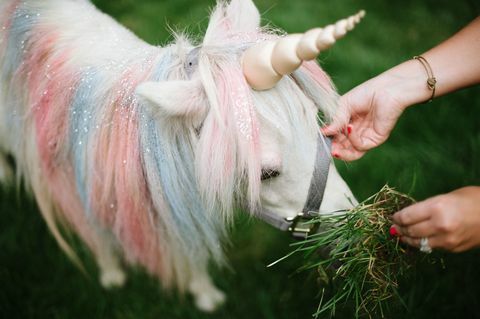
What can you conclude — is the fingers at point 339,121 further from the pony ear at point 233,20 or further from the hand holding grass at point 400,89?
the pony ear at point 233,20

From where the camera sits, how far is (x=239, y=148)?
1173 mm

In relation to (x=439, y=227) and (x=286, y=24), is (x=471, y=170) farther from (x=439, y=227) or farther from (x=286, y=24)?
(x=286, y=24)

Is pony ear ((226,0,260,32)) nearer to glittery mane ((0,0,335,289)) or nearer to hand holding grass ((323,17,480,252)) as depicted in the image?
glittery mane ((0,0,335,289))

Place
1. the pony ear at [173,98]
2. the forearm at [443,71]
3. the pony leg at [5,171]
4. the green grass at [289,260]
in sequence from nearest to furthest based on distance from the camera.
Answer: the pony ear at [173,98]
the forearm at [443,71]
the green grass at [289,260]
the pony leg at [5,171]

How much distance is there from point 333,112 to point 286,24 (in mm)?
2576

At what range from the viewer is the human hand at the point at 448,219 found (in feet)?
3.78

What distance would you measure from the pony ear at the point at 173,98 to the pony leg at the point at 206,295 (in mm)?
1272

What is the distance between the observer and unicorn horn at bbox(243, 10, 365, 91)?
939 millimetres

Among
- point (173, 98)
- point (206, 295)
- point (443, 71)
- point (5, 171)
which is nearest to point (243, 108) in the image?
point (173, 98)

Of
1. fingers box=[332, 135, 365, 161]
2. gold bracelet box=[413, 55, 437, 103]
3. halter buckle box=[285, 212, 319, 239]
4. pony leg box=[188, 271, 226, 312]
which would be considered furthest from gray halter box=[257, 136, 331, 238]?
pony leg box=[188, 271, 226, 312]

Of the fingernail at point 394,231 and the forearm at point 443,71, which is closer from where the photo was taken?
the fingernail at point 394,231

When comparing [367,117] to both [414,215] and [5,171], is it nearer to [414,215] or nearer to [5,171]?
[414,215]

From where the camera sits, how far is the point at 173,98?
1.10m

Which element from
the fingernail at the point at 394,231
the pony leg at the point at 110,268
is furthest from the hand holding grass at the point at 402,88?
the pony leg at the point at 110,268
